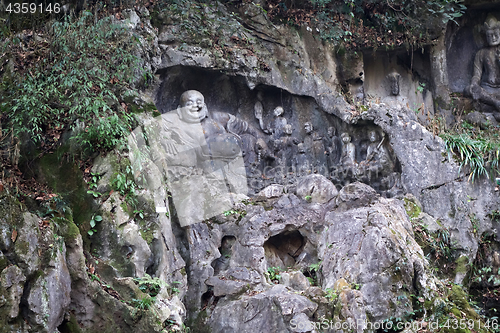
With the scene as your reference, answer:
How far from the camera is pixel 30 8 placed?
893cm

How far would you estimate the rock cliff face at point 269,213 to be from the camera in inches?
235

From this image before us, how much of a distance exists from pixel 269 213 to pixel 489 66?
751cm

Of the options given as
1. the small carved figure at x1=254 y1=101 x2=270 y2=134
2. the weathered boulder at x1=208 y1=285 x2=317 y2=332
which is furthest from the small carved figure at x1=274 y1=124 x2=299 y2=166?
the weathered boulder at x1=208 y1=285 x2=317 y2=332

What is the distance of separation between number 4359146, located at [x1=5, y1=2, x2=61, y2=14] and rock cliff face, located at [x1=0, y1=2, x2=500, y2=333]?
52.9 inches

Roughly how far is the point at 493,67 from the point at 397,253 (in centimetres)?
727

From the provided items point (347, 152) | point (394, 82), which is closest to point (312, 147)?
point (347, 152)

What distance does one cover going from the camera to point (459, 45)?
13.0 meters

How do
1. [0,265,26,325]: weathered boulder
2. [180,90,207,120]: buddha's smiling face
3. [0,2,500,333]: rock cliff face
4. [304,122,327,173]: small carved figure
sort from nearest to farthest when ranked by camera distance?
[0,265,26,325]: weathered boulder → [0,2,500,333]: rock cliff face → [180,90,207,120]: buddha's smiling face → [304,122,327,173]: small carved figure

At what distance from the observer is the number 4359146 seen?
29.0 ft

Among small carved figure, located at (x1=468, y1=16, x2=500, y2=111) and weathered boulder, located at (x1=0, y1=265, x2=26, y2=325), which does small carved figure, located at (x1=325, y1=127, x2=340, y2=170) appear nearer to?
small carved figure, located at (x1=468, y1=16, x2=500, y2=111)

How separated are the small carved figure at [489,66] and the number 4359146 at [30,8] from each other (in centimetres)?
934

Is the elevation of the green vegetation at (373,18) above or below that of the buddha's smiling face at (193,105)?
above

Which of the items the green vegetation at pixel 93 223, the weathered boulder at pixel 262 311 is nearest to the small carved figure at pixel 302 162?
the weathered boulder at pixel 262 311

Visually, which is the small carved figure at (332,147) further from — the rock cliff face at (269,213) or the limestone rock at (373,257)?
the limestone rock at (373,257)
